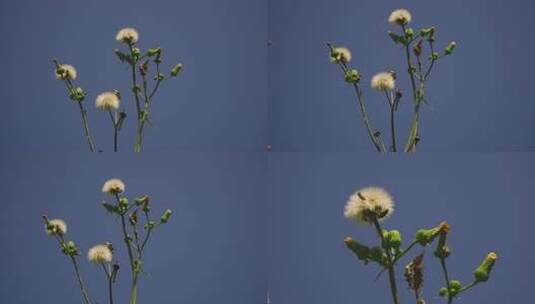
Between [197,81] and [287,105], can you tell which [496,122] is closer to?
[287,105]

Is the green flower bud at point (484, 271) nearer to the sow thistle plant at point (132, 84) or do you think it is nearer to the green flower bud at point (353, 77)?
the green flower bud at point (353, 77)

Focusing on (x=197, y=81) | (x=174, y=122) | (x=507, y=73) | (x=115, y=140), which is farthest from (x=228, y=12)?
(x=507, y=73)

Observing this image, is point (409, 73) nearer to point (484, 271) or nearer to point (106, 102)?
point (484, 271)

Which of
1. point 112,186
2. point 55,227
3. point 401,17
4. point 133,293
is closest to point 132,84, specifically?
point 112,186

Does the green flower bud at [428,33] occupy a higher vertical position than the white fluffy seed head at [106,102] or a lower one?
higher

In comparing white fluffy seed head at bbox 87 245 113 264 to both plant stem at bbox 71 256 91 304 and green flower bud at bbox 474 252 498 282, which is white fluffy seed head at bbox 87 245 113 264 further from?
green flower bud at bbox 474 252 498 282

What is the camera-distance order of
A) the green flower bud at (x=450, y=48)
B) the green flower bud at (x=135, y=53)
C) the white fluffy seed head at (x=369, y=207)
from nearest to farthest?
1. the white fluffy seed head at (x=369, y=207)
2. the green flower bud at (x=450, y=48)
3. the green flower bud at (x=135, y=53)

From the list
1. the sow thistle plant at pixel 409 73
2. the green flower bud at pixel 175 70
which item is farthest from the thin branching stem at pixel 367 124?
the green flower bud at pixel 175 70
